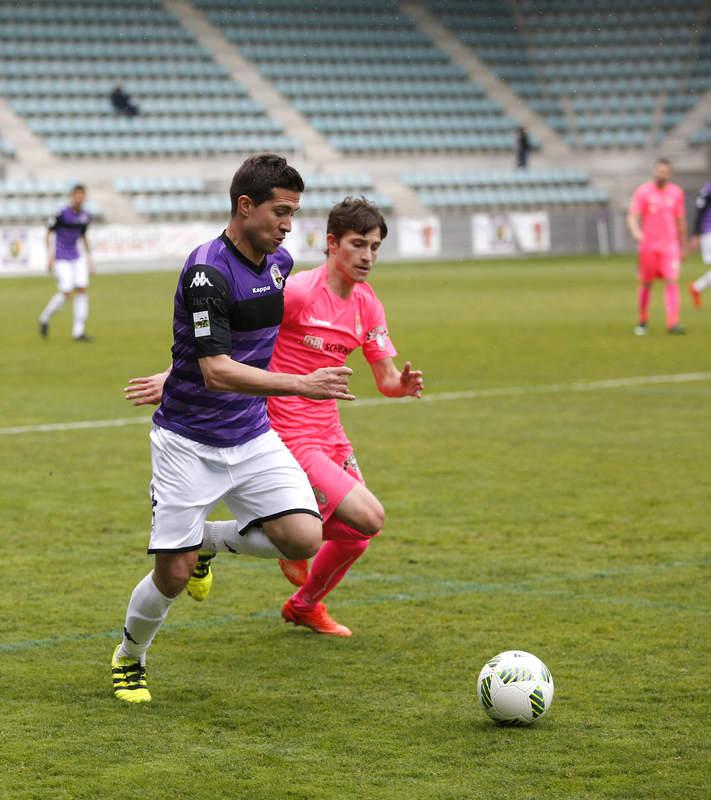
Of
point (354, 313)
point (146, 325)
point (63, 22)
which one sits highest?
point (63, 22)

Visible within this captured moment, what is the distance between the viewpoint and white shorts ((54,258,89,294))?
19766 millimetres

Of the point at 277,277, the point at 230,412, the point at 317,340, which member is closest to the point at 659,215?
the point at 317,340

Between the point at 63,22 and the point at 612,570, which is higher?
the point at 63,22

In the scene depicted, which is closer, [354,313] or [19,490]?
[354,313]

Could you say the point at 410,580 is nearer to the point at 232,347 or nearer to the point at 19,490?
the point at 232,347

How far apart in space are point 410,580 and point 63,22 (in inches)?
1547

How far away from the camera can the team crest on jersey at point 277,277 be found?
493 centimetres

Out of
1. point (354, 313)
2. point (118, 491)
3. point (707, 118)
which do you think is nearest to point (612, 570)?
point (354, 313)

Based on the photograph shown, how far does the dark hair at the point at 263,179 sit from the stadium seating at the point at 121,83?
35803 millimetres

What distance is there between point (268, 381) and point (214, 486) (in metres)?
0.49

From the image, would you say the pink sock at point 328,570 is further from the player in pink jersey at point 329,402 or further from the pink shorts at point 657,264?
the pink shorts at point 657,264

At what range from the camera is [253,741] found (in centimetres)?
445

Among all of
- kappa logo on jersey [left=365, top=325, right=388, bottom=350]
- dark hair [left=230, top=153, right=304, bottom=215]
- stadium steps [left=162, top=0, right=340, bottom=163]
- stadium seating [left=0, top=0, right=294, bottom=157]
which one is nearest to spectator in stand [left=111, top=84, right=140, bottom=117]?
stadium seating [left=0, top=0, right=294, bottom=157]

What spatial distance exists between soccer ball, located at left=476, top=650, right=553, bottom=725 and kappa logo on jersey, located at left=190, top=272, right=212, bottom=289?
1.54 metres
